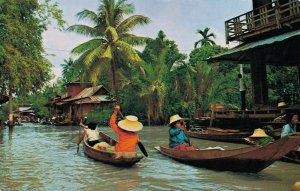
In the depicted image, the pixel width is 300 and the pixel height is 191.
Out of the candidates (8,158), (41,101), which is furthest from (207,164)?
(41,101)

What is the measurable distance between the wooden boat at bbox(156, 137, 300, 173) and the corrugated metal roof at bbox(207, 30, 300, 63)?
6.74 m

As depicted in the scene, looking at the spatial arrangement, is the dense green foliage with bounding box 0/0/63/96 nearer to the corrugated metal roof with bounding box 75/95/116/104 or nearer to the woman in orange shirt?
the woman in orange shirt

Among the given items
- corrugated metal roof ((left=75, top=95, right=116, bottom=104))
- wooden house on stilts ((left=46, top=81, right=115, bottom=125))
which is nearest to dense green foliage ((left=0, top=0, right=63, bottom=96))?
wooden house on stilts ((left=46, top=81, right=115, bottom=125))

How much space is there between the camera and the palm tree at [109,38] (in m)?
28.5

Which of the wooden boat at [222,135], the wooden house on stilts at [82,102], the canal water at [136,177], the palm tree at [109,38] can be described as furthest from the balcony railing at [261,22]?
the wooden house on stilts at [82,102]

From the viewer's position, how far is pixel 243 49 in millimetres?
15344

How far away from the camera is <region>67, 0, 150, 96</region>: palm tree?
93.6ft

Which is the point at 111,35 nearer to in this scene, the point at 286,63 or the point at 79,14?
the point at 79,14

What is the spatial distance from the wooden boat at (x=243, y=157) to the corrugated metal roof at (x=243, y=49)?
6744 millimetres

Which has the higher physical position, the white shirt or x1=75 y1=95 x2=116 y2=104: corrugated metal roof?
x1=75 y1=95 x2=116 y2=104: corrugated metal roof

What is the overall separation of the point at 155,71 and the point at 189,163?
2158 cm

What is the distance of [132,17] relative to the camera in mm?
29875

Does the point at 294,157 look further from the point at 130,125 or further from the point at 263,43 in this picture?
the point at 263,43

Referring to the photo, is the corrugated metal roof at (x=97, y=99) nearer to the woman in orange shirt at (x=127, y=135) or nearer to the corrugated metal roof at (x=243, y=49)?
the corrugated metal roof at (x=243, y=49)
